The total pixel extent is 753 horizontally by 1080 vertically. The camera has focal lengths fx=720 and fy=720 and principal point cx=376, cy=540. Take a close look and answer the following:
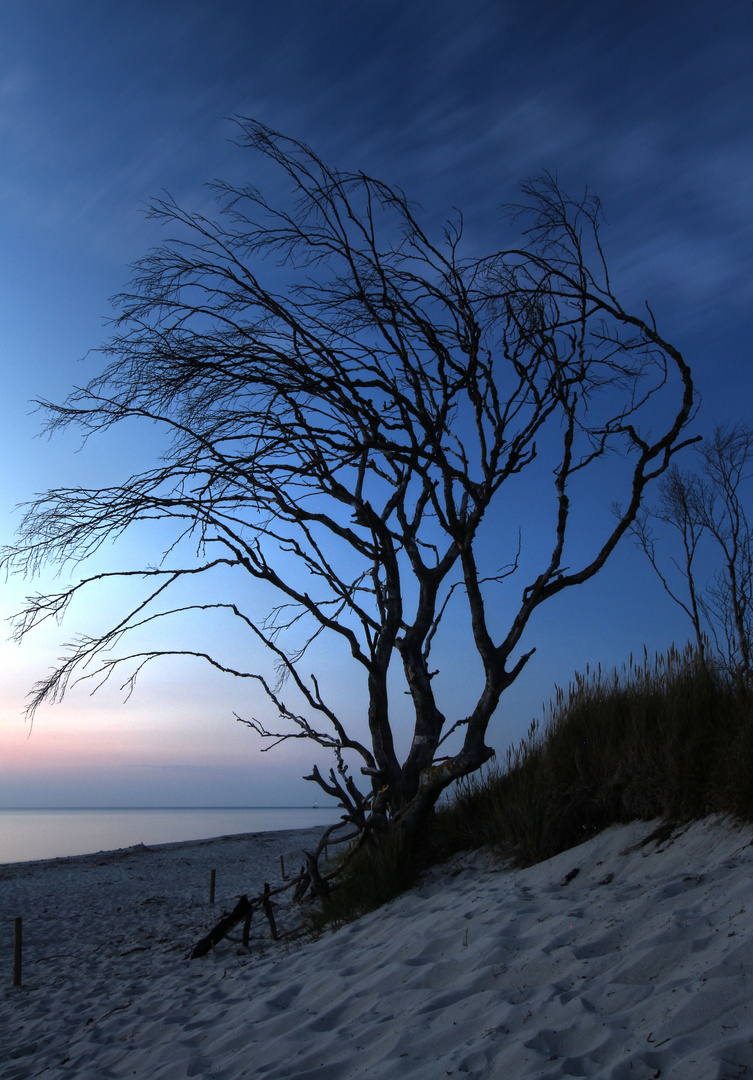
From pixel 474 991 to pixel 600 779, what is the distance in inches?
103

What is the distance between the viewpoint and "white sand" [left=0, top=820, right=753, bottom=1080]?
107 inches

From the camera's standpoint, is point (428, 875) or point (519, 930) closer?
point (519, 930)

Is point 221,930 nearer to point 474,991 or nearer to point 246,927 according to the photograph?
point 246,927

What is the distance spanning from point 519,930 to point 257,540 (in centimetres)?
469

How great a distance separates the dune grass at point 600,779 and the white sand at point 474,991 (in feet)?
0.80

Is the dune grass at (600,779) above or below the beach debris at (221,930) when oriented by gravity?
above

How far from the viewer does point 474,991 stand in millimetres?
3496

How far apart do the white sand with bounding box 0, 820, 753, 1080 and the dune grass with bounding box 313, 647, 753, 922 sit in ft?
0.80

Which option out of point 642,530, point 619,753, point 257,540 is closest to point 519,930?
point 619,753

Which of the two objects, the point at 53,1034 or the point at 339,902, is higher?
the point at 339,902

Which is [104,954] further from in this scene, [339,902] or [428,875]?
[428,875]

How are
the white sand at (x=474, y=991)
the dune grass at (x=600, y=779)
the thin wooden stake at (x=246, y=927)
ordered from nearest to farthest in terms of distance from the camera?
1. the white sand at (x=474, y=991)
2. the dune grass at (x=600, y=779)
3. the thin wooden stake at (x=246, y=927)

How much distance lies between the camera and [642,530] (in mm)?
17438

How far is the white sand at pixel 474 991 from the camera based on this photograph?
8.96 ft
